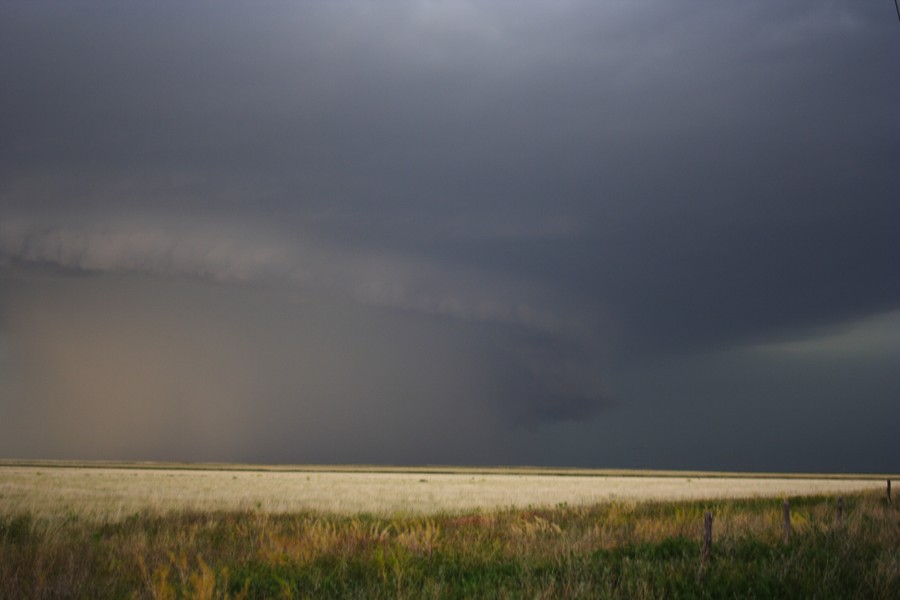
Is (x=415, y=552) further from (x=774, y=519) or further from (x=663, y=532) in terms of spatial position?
(x=774, y=519)

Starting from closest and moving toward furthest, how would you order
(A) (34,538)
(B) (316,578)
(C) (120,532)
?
(B) (316,578)
(A) (34,538)
(C) (120,532)

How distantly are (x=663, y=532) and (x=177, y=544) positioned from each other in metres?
12.0

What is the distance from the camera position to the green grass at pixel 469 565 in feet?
31.5

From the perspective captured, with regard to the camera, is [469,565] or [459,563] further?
[459,563]

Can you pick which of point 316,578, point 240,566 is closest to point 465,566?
point 316,578

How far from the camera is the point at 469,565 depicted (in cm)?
1200

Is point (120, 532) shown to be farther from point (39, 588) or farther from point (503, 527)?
point (503, 527)

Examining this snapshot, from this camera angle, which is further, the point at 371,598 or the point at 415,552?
the point at 415,552

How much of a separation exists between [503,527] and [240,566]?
9.07m

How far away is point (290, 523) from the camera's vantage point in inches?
810

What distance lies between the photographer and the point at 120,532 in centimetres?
1792

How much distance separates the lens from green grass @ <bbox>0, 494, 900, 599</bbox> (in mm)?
9594

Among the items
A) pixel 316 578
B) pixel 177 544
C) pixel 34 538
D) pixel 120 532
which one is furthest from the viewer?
pixel 120 532

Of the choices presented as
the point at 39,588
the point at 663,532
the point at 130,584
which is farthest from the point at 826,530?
the point at 39,588
